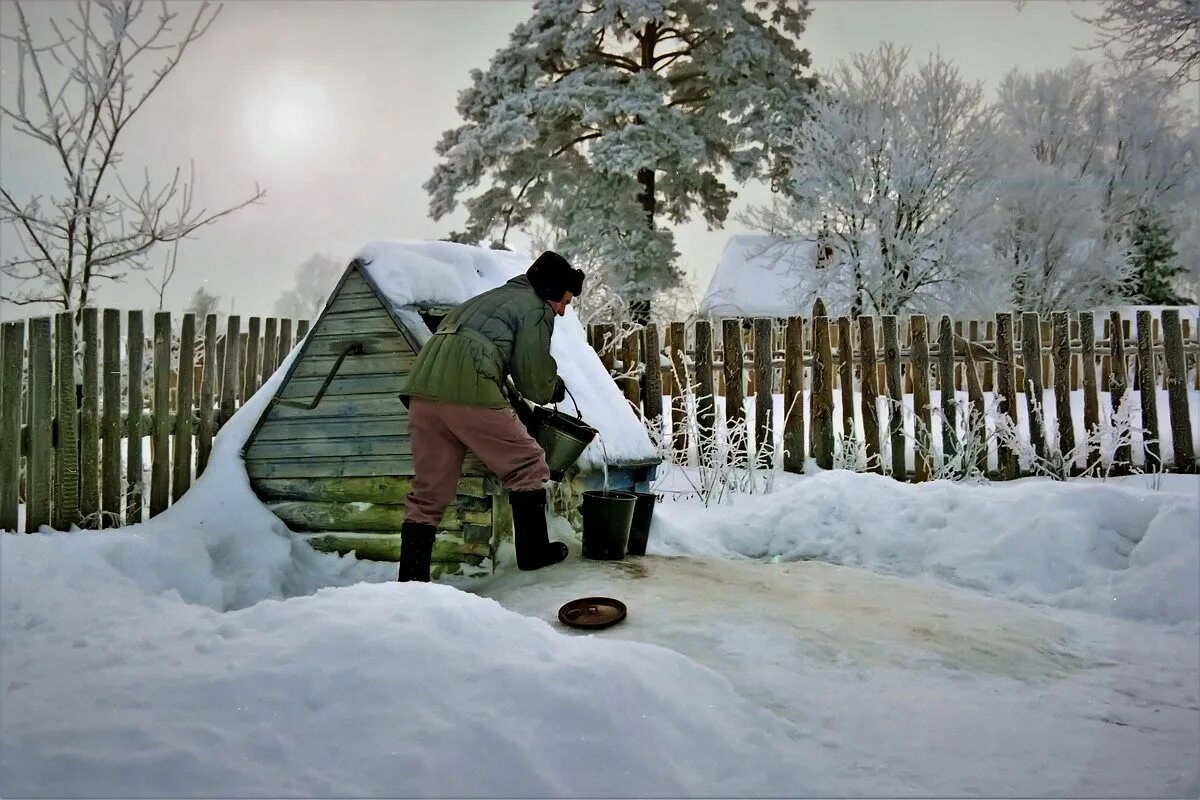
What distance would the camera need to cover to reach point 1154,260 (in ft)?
81.6

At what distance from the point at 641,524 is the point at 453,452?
1.38m

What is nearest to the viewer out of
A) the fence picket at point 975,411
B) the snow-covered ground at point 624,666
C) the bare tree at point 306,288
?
the snow-covered ground at point 624,666

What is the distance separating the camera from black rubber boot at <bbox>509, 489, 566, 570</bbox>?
4691 mm

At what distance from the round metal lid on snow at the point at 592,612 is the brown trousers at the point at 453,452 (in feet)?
2.80

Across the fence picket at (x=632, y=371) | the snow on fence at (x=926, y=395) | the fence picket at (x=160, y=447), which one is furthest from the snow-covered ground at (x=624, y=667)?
the fence picket at (x=632, y=371)

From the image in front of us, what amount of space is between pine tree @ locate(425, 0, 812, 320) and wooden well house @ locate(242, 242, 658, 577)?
12156 millimetres

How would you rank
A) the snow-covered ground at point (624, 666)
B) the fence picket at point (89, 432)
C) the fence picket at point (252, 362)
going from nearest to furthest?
the snow-covered ground at point (624, 666) → the fence picket at point (89, 432) → the fence picket at point (252, 362)

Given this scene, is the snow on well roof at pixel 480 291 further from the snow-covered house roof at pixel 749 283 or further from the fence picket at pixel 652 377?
the snow-covered house roof at pixel 749 283

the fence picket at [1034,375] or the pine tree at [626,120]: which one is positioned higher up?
the pine tree at [626,120]

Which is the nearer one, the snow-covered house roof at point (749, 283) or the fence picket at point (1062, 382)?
the fence picket at point (1062, 382)

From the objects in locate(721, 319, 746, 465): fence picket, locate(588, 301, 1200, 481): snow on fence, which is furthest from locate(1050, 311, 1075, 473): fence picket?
locate(721, 319, 746, 465): fence picket

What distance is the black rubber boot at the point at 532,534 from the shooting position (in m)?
4.69

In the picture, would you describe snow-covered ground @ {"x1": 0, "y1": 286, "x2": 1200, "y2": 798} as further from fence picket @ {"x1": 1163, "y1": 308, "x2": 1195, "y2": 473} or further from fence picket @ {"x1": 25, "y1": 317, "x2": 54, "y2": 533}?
fence picket @ {"x1": 1163, "y1": 308, "x2": 1195, "y2": 473}

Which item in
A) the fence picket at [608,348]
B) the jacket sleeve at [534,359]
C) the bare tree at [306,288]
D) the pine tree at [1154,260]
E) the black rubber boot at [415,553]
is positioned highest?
the bare tree at [306,288]
